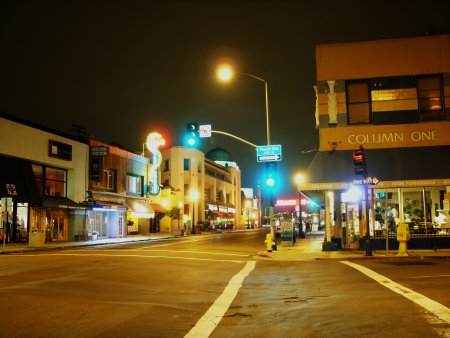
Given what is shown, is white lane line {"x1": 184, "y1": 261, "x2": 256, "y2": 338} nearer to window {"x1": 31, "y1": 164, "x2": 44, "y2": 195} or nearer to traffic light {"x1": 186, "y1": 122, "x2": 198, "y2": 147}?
traffic light {"x1": 186, "y1": 122, "x2": 198, "y2": 147}

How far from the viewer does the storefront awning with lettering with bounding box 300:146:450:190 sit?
23.5 meters

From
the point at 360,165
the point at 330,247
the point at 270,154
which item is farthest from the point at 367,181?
the point at 270,154

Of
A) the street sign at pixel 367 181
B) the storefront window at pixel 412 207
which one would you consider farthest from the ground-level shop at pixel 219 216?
the street sign at pixel 367 181

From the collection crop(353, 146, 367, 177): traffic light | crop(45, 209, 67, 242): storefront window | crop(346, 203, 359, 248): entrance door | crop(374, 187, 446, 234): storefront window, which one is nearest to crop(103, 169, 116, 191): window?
crop(45, 209, 67, 242): storefront window

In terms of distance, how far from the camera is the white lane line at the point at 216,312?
26.0 feet

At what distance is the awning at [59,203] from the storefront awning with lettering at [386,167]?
66.8 ft

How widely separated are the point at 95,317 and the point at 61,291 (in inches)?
135

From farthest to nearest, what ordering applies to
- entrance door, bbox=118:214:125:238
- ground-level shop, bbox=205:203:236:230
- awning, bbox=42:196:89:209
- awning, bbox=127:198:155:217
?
ground-level shop, bbox=205:203:236:230 < awning, bbox=127:198:155:217 < entrance door, bbox=118:214:125:238 < awning, bbox=42:196:89:209

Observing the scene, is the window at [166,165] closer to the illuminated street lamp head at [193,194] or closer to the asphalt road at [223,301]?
the illuminated street lamp head at [193,194]

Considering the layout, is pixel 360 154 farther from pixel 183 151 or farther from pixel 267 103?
pixel 183 151

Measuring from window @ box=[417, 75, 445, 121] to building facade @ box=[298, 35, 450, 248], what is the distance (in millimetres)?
44

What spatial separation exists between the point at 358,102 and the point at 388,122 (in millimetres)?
1693

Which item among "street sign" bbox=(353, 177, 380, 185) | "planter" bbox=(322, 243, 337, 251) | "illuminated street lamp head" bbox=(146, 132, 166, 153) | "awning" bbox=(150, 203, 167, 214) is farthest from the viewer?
"awning" bbox=(150, 203, 167, 214)

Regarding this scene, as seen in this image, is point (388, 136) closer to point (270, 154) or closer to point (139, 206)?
point (270, 154)
